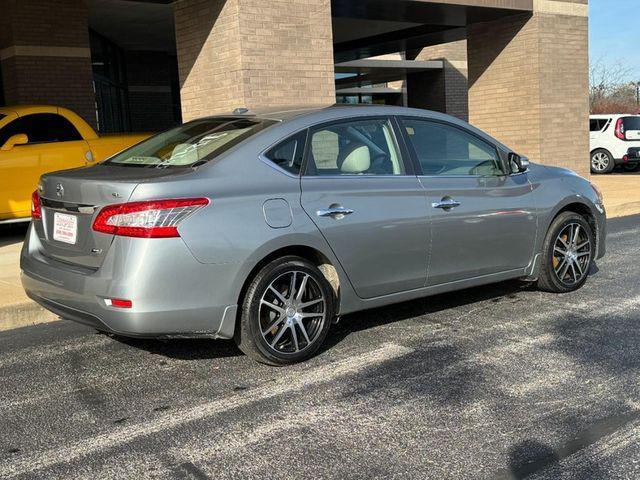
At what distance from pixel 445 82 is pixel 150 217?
22.7m

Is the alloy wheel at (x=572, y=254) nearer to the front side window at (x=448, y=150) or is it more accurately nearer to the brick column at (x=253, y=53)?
the front side window at (x=448, y=150)

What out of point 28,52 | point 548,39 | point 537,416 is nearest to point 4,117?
point 28,52

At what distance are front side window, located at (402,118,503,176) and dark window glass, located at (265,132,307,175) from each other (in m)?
0.93

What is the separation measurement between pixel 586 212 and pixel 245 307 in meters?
3.50

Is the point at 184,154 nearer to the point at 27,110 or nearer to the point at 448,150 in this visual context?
the point at 448,150

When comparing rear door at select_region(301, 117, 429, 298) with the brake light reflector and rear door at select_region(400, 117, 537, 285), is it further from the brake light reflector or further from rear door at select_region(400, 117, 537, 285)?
the brake light reflector

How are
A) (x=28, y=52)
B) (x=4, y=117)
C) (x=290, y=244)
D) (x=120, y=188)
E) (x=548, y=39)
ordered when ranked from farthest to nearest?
(x=548, y=39), (x=28, y=52), (x=4, y=117), (x=290, y=244), (x=120, y=188)

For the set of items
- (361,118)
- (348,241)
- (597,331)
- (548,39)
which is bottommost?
(597,331)

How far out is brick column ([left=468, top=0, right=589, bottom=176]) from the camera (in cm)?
1361

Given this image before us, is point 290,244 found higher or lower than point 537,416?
higher

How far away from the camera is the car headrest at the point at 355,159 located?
15.7ft

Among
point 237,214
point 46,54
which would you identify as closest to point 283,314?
point 237,214

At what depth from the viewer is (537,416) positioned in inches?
146

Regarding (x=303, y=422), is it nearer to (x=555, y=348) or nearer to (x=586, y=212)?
(x=555, y=348)
